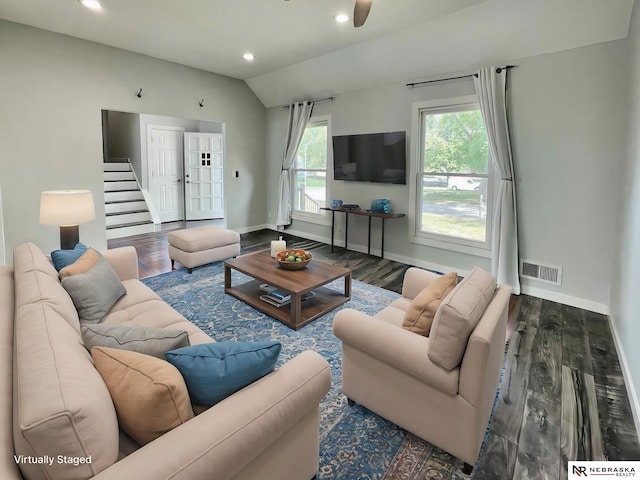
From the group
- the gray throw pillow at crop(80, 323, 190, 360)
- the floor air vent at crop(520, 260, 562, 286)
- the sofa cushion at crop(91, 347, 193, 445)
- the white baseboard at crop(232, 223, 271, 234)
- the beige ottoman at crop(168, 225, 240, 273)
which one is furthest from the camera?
the white baseboard at crop(232, 223, 271, 234)

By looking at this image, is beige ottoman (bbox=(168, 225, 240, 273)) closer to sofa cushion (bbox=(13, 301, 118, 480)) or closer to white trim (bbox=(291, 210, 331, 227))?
white trim (bbox=(291, 210, 331, 227))

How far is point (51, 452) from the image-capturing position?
0.83 metres

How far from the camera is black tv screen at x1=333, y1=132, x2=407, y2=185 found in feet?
16.3

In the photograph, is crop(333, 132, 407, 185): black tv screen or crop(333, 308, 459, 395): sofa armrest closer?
crop(333, 308, 459, 395): sofa armrest

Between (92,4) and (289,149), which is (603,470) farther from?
(289,149)

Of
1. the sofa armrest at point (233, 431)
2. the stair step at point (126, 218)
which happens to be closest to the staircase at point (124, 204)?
the stair step at point (126, 218)

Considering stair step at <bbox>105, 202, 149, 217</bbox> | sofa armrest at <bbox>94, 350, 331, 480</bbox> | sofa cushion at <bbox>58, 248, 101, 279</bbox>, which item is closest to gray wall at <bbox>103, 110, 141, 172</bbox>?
stair step at <bbox>105, 202, 149, 217</bbox>

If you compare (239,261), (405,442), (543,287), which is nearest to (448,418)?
(405,442)

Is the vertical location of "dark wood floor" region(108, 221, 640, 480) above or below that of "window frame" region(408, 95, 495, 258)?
below

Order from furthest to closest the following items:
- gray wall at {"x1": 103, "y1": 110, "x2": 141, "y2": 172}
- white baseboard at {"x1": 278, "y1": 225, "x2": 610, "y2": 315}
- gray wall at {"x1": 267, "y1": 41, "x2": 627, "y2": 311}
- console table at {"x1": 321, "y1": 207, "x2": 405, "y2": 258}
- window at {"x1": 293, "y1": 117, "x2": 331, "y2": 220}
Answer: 1. gray wall at {"x1": 103, "y1": 110, "x2": 141, "y2": 172}
2. window at {"x1": 293, "y1": 117, "x2": 331, "y2": 220}
3. console table at {"x1": 321, "y1": 207, "x2": 405, "y2": 258}
4. white baseboard at {"x1": 278, "y1": 225, "x2": 610, "y2": 315}
5. gray wall at {"x1": 267, "y1": 41, "x2": 627, "y2": 311}

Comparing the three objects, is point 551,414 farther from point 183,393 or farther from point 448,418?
point 183,393

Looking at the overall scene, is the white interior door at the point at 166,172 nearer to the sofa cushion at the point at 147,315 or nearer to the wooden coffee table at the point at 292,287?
the wooden coffee table at the point at 292,287

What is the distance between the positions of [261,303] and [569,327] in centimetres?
283

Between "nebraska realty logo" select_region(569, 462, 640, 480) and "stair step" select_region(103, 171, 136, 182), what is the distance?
8.56m
